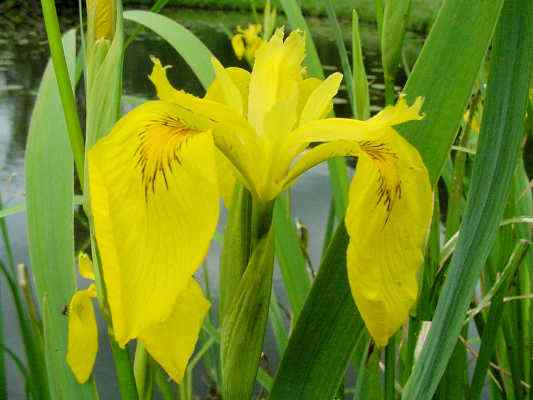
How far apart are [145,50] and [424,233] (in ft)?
21.9

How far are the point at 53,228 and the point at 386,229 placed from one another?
0.24 m

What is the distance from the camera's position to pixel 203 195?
302mm

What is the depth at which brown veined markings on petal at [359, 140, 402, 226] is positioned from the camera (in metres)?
0.34

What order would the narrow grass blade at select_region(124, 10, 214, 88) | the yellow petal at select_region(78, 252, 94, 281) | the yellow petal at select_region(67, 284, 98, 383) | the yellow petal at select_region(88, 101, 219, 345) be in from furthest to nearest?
the narrow grass blade at select_region(124, 10, 214, 88), the yellow petal at select_region(78, 252, 94, 281), the yellow petal at select_region(67, 284, 98, 383), the yellow petal at select_region(88, 101, 219, 345)

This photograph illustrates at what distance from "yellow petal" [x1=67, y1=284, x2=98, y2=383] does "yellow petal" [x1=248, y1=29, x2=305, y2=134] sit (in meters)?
0.16

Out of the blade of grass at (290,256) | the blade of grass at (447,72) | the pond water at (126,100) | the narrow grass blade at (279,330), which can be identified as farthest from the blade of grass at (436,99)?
the pond water at (126,100)

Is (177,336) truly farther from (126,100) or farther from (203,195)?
(126,100)

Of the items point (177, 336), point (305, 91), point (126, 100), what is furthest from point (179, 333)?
point (126, 100)

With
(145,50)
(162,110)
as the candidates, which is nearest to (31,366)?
(162,110)

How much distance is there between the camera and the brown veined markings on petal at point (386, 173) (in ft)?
1.13

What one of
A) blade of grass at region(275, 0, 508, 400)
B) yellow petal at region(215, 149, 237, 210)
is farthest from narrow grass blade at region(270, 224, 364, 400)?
yellow petal at region(215, 149, 237, 210)

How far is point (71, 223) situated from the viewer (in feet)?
1.48

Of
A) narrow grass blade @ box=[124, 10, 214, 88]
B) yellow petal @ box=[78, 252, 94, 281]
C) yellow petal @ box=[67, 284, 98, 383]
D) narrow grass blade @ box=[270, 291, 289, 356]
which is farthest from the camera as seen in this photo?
narrow grass blade @ box=[270, 291, 289, 356]

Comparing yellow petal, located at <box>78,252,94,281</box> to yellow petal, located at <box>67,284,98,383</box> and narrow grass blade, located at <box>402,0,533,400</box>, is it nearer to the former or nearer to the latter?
yellow petal, located at <box>67,284,98,383</box>
